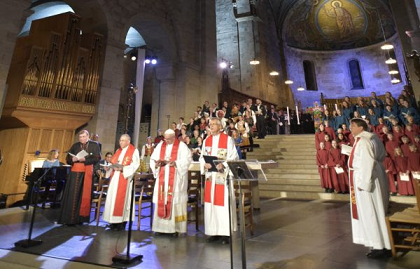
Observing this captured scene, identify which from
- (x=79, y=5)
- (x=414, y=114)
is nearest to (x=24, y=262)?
(x=79, y=5)

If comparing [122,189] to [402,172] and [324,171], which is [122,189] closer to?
[324,171]

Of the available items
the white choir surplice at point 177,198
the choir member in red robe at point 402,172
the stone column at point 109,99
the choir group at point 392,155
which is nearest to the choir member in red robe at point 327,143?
the choir group at point 392,155

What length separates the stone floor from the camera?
9.08 feet

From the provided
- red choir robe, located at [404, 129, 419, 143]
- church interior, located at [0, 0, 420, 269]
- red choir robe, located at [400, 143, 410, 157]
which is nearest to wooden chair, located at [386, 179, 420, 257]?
church interior, located at [0, 0, 420, 269]

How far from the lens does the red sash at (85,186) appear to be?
15.9 ft

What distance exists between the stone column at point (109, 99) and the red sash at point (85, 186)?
4609 millimetres

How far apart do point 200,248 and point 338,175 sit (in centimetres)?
566

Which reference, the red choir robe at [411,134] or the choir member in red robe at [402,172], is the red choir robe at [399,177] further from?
the red choir robe at [411,134]

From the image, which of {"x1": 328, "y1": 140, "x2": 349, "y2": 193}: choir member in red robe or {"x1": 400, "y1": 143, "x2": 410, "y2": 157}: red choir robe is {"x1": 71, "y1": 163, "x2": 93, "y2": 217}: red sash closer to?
{"x1": 328, "y1": 140, "x2": 349, "y2": 193}: choir member in red robe

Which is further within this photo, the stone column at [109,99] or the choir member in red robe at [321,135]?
the stone column at [109,99]

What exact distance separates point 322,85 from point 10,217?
1023 inches

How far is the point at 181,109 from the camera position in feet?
43.7

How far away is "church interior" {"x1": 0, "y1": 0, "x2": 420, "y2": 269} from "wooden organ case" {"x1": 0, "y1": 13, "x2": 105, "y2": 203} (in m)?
0.04

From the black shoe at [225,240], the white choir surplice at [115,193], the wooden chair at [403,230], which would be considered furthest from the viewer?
the white choir surplice at [115,193]
